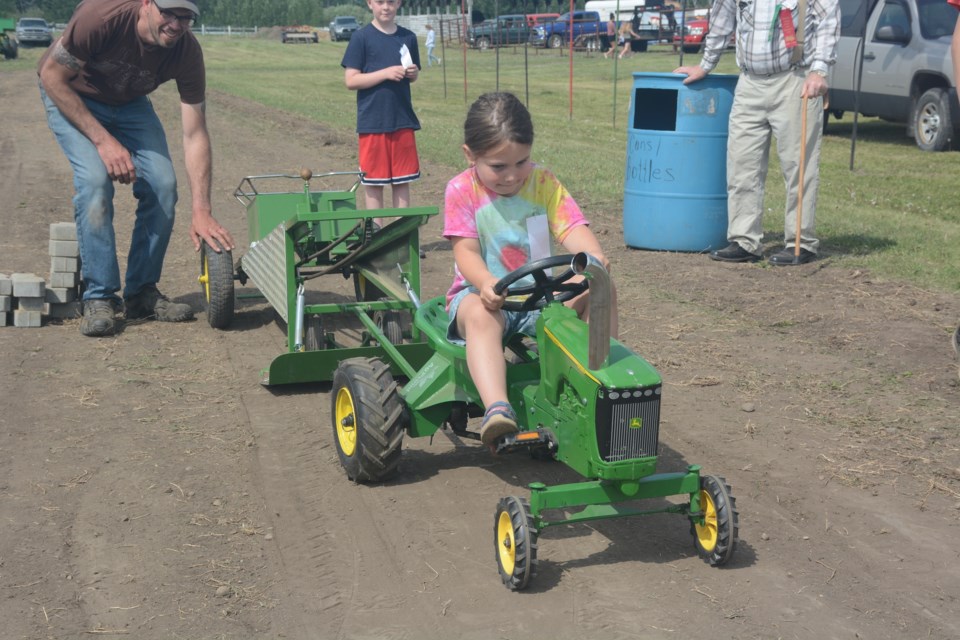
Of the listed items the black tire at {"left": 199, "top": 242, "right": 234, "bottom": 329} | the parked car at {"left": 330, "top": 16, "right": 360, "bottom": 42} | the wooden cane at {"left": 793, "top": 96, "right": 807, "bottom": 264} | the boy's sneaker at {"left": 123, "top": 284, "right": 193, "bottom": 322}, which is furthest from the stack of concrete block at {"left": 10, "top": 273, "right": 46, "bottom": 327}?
the parked car at {"left": 330, "top": 16, "right": 360, "bottom": 42}

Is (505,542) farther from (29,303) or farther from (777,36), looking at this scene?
(777,36)

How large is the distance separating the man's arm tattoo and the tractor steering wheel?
12.3 ft

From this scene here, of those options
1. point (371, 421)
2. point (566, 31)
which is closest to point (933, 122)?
point (371, 421)

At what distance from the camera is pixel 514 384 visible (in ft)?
15.1

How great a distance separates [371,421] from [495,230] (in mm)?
955

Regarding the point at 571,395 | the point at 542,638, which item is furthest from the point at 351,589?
the point at 571,395

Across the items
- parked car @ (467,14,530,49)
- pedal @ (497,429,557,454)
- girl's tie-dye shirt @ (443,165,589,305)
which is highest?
girl's tie-dye shirt @ (443,165,589,305)

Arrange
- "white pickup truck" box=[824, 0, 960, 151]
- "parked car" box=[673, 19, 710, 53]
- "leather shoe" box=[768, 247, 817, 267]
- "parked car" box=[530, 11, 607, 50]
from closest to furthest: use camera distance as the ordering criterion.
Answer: "leather shoe" box=[768, 247, 817, 267]
"white pickup truck" box=[824, 0, 960, 151]
"parked car" box=[673, 19, 710, 53]
"parked car" box=[530, 11, 607, 50]

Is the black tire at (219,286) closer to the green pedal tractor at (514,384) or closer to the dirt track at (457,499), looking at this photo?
the green pedal tractor at (514,384)

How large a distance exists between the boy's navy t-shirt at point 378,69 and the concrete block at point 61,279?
2403mm

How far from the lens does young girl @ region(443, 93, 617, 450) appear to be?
437 centimetres

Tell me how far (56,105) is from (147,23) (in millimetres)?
795

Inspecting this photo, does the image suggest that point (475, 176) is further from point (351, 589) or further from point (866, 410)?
point (866, 410)

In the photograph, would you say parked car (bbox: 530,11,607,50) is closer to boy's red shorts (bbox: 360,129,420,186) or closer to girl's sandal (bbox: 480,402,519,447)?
boy's red shorts (bbox: 360,129,420,186)
